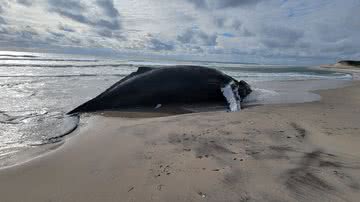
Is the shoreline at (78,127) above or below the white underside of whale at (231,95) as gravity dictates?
below

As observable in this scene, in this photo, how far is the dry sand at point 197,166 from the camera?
7.86ft

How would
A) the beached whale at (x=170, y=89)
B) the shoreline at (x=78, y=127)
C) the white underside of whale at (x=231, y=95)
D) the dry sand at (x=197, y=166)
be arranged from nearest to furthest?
the dry sand at (x=197, y=166)
the shoreline at (x=78, y=127)
the beached whale at (x=170, y=89)
the white underside of whale at (x=231, y=95)

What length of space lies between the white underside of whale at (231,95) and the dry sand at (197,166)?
7.29 feet

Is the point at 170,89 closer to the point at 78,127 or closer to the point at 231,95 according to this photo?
the point at 231,95

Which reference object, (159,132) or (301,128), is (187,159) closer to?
(159,132)

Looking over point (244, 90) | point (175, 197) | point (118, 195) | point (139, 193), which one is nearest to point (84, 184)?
point (118, 195)

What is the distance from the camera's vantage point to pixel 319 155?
3244mm

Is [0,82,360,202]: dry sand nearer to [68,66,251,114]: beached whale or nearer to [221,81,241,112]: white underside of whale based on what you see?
[68,66,251,114]: beached whale

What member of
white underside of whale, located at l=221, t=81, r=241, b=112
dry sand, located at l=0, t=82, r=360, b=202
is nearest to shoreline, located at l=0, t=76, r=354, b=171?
dry sand, located at l=0, t=82, r=360, b=202

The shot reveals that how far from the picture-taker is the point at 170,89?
741 cm

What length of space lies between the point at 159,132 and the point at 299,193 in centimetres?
245

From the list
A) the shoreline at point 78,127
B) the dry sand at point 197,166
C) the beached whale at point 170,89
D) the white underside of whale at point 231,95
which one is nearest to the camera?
the dry sand at point 197,166

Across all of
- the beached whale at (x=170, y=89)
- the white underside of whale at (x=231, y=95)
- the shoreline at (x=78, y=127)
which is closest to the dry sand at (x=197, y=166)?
the shoreline at (x=78, y=127)

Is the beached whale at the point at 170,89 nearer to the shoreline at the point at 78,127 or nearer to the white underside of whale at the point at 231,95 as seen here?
the white underside of whale at the point at 231,95
